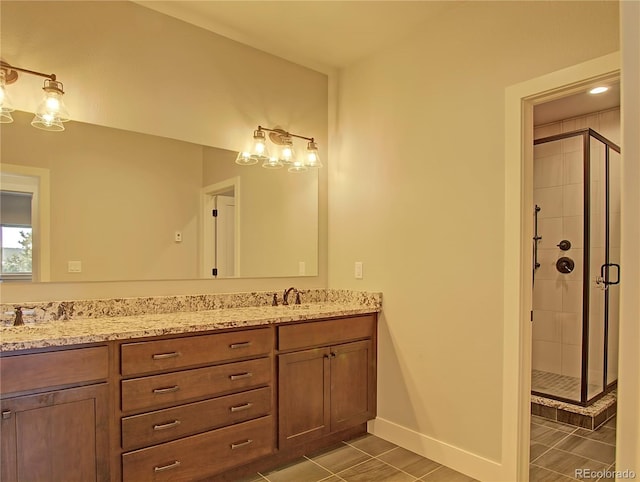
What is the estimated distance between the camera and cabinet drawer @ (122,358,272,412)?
6.20 feet

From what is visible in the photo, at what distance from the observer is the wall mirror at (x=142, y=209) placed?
2.11m

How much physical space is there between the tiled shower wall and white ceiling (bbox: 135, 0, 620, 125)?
2.07 ft

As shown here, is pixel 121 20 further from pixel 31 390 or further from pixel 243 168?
pixel 31 390

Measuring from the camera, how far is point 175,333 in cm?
199

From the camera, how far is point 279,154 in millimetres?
3000

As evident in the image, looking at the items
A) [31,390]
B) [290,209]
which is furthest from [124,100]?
[31,390]

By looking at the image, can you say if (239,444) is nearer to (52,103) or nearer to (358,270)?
(358,270)

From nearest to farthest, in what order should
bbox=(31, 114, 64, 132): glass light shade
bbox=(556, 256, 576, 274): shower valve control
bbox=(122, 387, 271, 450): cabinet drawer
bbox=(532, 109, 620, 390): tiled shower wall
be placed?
bbox=(122, 387, 271, 450): cabinet drawer
bbox=(31, 114, 64, 132): glass light shade
bbox=(532, 109, 620, 390): tiled shower wall
bbox=(556, 256, 576, 274): shower valve control

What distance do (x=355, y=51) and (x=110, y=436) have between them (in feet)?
8.94

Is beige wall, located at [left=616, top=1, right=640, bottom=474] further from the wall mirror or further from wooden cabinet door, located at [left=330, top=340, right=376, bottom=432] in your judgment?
the wall mirror

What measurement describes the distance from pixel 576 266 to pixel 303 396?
8.79ft

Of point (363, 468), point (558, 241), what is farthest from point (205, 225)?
point (558, 241)

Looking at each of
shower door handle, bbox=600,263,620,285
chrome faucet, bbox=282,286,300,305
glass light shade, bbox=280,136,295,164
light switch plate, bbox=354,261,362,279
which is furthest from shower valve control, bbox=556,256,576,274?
glass light shade, bbox=280,136,295,164

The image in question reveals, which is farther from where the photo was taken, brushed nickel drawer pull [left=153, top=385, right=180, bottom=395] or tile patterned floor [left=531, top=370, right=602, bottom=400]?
tile patterned floor [left=531, top=370, right=602, bottom=400]
